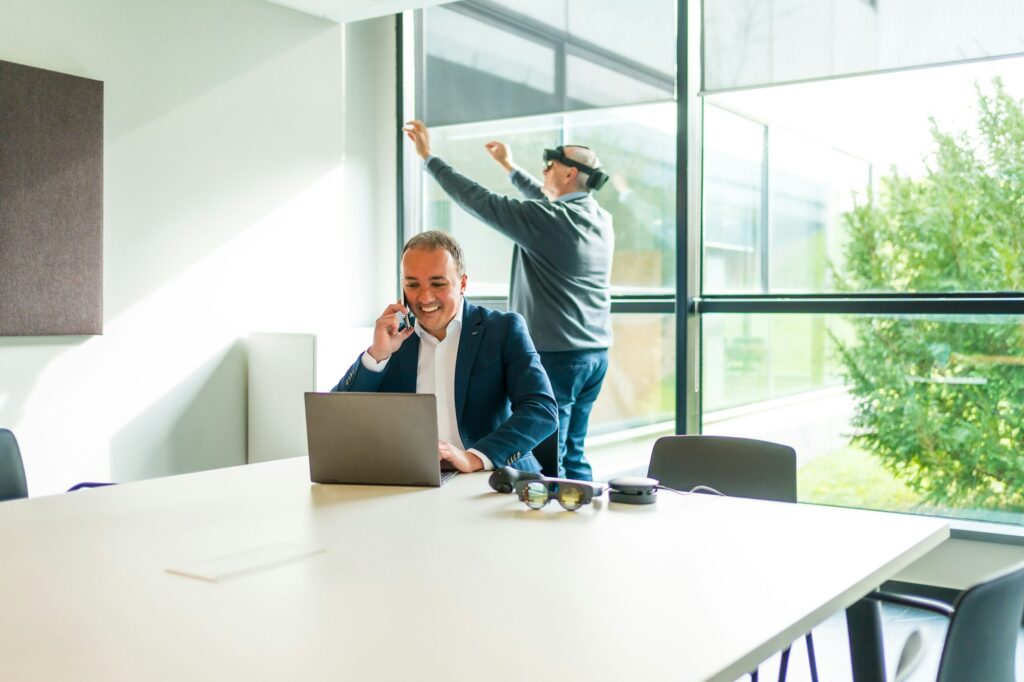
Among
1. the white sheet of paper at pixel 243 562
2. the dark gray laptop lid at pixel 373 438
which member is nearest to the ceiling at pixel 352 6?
the dark gray laptop lid at pixel 373 438

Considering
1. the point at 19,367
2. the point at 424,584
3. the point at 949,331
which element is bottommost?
the point at 424,584

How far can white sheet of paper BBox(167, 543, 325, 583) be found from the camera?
1606 millimetres

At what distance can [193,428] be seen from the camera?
4.86m

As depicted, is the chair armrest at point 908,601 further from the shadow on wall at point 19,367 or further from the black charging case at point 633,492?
the shadow on wall at point 19,367

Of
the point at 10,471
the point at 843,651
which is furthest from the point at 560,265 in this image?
the point at 10,471

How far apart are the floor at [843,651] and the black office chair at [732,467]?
553 mm

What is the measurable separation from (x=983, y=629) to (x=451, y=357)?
66.8 inches

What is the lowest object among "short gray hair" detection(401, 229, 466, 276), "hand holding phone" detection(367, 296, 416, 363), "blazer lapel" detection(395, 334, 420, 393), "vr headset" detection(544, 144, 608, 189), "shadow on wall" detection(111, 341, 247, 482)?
"shadow on wall" detection(111, 341, 247, 482)

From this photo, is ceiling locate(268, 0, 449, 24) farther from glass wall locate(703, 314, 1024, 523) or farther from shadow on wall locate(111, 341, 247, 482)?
glass wall locate(703, 314, 1024, 523)

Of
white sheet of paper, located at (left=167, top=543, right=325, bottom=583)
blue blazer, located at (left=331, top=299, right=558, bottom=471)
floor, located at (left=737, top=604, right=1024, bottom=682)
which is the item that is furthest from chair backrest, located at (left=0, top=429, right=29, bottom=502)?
floor, located at (left=737, top=604, right=1024, bottom=682)

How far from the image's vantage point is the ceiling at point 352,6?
16.7ft

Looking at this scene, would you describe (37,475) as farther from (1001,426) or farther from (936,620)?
(1001,426)

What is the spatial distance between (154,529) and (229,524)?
14 centimetres

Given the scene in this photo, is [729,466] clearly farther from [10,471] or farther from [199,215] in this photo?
[199,215]
